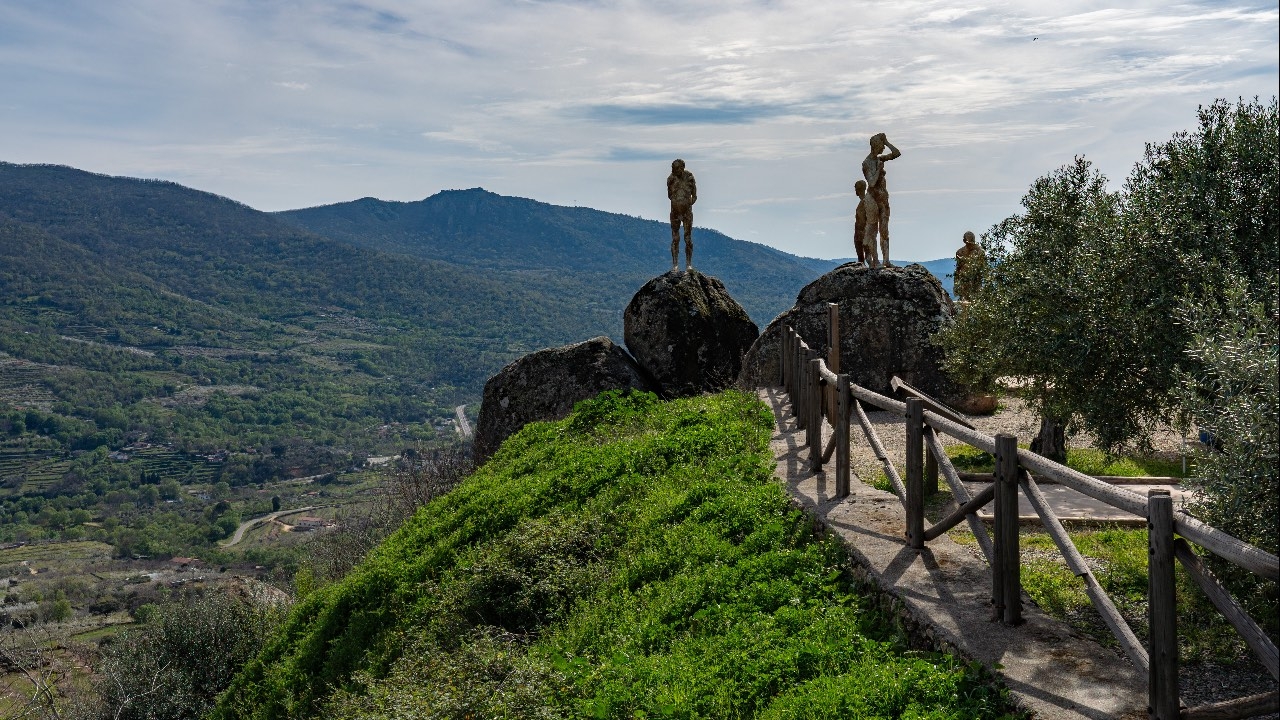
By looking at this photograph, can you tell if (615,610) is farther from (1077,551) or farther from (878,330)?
(878,330)

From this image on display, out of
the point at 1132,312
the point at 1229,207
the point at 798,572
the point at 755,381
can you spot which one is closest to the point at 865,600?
the point at 798,572

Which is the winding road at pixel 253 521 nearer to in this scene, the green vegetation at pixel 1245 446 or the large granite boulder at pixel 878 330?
the large granite boulder at pixel 878 330

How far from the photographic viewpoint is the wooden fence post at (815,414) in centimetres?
1071

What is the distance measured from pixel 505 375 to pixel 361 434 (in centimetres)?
13591

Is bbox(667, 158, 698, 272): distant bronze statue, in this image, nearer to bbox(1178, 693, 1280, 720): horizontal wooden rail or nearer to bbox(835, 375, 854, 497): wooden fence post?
bbox(835, 375, 854, 497): wooden fence post

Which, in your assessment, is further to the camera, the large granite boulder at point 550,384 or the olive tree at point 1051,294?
the large granite boulder at point 550,384

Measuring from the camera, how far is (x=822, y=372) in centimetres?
1161

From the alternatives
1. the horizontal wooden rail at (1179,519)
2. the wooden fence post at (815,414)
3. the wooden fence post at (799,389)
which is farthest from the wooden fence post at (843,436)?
the wooden fence post at (799,389)

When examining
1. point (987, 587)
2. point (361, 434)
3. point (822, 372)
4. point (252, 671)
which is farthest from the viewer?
point (361, 434)

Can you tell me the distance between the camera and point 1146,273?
8.08 metres

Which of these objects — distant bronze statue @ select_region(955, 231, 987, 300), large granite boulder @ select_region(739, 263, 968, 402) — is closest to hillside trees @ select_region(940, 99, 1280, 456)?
distant bronze statue @ select_region(955, 231, 987, 300)

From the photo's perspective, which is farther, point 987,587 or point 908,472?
point 908,472

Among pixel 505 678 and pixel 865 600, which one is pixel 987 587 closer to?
pixel 865 600

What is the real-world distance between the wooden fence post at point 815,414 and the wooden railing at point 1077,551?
120 centimetres
